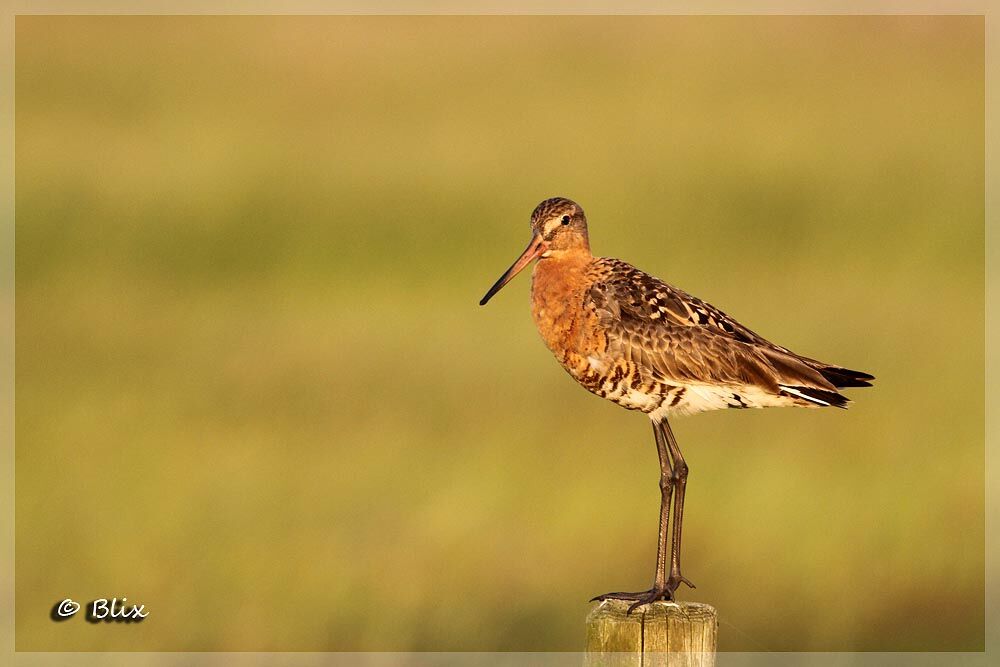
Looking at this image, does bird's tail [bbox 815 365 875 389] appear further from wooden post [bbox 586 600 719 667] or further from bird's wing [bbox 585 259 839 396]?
wooden post [bbox 586 600 719 667]

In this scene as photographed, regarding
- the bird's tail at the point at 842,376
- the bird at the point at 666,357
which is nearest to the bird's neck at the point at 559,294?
the bird at the point at 666,357

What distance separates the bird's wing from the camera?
8758 mm

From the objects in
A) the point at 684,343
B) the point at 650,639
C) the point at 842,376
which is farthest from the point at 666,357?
the point at 650,639

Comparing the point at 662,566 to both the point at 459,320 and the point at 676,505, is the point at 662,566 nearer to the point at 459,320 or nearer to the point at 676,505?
the point at 676,505

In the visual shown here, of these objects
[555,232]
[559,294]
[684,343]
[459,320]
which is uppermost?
[459,320]

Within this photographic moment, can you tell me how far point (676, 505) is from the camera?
28.7 feet

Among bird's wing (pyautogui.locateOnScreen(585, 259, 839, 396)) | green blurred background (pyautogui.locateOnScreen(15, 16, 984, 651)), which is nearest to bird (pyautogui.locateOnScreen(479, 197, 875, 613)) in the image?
bird's wing (pyautogui.locateOnScreen(585, 259, 839, 396))

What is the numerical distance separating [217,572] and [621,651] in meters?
7.28

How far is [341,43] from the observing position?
30.3 m

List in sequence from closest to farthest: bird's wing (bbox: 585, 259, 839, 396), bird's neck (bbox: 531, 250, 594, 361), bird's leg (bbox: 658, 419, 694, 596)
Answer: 1. bird's leg (bbox: 658, 419, 694, 596)
2. bird's wing (bbox: 585, 259, 839, 396)
3. bird's neck (bbox: 531, 250, 594, 361)

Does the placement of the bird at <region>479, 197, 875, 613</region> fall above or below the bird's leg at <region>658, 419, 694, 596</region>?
above

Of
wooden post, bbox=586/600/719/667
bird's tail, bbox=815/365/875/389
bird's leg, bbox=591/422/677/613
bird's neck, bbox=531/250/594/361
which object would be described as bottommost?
wooden post, bbox=586/600/719/667

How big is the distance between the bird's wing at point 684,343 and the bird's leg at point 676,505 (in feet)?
1.51

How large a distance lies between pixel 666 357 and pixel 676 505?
2.39 ft
